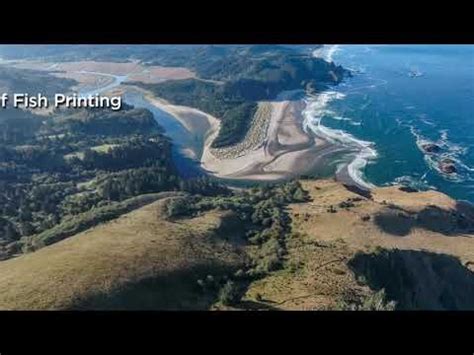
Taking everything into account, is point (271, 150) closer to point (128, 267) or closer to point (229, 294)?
point (128, 267)

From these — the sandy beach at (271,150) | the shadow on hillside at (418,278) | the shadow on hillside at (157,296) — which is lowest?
the shadow on hillside at (418,278)

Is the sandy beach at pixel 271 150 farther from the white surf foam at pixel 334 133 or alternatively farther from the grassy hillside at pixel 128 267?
the grassy hillside at pixel 128 267

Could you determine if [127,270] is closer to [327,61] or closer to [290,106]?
[327,61]

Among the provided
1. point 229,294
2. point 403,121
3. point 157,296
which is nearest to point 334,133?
point 403,121

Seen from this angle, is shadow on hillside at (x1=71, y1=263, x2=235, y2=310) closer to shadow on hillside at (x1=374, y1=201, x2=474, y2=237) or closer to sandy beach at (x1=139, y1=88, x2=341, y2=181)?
sandy beach at (x1=139, y1=88, x2=341, y2=181)

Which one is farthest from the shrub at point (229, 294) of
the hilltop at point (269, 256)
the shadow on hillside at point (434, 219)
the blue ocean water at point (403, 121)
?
the blue ocean water at point (403, 121)
